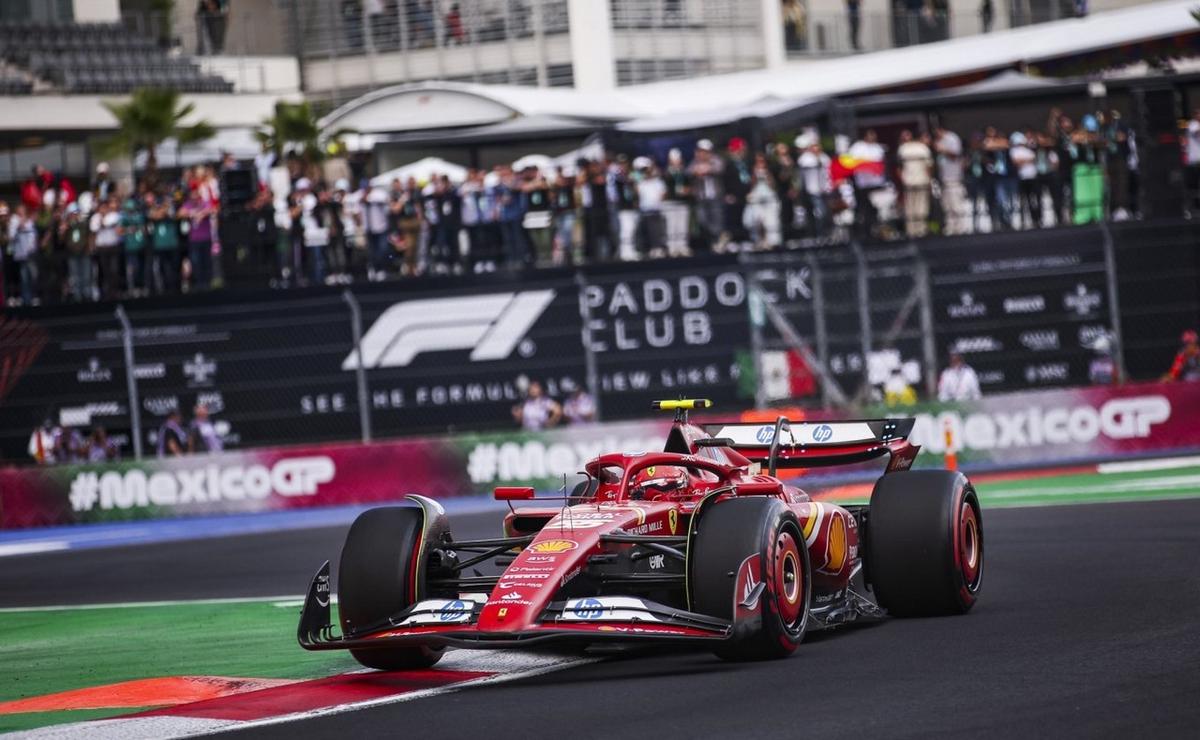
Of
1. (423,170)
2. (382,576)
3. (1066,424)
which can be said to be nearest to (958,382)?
(1066,424)

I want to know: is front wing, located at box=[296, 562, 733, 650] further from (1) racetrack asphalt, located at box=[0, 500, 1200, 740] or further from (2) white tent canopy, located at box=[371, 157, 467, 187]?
(2) white tent canopy, located at box=[371, 157, 467, 187]

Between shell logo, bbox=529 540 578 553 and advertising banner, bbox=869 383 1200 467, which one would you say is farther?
advertising banner, bbox=869 383 1200 467

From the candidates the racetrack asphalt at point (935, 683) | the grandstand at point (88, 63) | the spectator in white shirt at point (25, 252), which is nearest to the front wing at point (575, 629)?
the racetrack asphalt at point (935, 683)

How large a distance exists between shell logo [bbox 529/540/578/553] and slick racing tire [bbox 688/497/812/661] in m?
0.60

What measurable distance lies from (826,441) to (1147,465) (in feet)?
39.7

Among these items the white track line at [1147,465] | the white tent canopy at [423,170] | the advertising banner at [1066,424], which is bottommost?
the white track line at [1147,465]

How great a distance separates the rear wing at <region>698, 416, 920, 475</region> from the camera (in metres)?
11.6

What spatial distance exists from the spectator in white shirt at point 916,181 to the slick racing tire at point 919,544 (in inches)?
568

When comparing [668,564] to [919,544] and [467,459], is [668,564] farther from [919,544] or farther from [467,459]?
[467,459]

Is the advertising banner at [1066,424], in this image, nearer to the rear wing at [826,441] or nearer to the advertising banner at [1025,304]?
the advertising banner at [1025,304]

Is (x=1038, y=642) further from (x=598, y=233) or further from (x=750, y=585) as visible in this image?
(x=598, y=233)

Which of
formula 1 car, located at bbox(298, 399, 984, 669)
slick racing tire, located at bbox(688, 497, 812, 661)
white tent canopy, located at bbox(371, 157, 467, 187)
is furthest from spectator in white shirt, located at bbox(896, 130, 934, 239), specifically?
slick racing tire, located at bbox(688, 497, 812, 661)

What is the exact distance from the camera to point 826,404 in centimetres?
2327

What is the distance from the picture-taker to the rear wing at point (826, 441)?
38.0 feet
